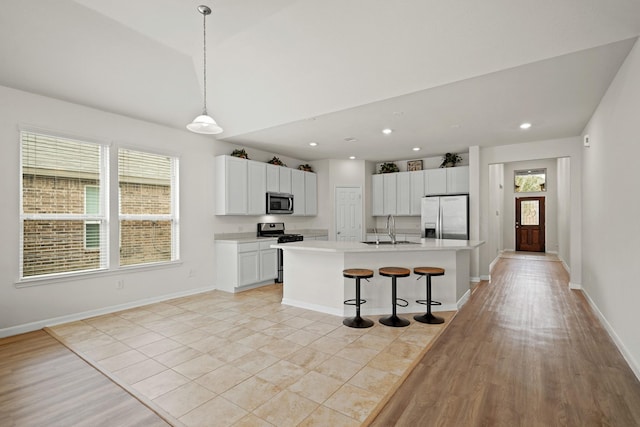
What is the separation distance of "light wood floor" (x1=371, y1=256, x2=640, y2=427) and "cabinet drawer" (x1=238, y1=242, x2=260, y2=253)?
11.2 ft

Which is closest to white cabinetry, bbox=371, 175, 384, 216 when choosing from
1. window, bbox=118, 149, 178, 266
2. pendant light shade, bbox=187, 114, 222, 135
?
window, bbox=118, 149, 178, 266

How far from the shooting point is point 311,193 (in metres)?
7.52

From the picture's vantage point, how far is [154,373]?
269 cm

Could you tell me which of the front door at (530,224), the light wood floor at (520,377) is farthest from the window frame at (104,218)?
the front door at (530,224)

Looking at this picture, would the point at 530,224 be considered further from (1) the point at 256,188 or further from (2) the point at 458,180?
(1) the point at 256,188

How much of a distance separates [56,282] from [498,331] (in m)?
5.27

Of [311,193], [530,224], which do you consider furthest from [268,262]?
[530,224]

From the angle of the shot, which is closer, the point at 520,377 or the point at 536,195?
the point at 520,377

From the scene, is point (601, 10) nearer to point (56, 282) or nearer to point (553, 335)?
point (553, 335)

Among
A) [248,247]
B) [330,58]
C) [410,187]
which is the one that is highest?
[330,58]

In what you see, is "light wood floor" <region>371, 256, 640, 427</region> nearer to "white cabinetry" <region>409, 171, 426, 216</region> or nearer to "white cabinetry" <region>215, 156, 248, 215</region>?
"white cabinetry" <region>409, 171, 426, 216</region>

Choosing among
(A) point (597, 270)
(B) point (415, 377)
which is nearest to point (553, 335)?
(A) point (597, 270)

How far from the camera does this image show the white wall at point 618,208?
269 centimetres

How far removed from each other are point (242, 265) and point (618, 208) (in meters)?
4.94
